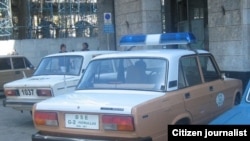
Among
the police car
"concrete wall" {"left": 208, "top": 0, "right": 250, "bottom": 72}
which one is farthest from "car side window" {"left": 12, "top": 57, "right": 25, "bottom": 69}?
the police car

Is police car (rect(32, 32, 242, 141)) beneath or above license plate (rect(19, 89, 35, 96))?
above

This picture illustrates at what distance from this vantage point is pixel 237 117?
4.66 meters

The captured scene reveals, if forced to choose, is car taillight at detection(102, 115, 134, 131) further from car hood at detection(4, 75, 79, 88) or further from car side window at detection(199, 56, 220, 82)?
car hood at detection(4, 75, 79, 88)

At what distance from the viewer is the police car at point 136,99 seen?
527 centimetres

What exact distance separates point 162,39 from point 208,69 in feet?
2.89

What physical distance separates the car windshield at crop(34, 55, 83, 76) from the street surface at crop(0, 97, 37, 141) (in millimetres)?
1254

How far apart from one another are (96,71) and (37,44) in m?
19.4

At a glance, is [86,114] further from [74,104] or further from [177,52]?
[177,52]

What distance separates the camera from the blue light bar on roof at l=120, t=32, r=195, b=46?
6.88m

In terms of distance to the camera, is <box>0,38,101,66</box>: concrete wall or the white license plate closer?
the white license plate

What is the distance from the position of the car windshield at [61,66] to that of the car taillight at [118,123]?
15.1 ft

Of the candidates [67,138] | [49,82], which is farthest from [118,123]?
[49,82]

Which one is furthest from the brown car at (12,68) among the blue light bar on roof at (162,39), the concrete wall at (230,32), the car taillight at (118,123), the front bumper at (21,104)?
the car taillight at (118,123)

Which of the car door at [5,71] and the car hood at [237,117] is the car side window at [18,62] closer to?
the car door at [5,71]
